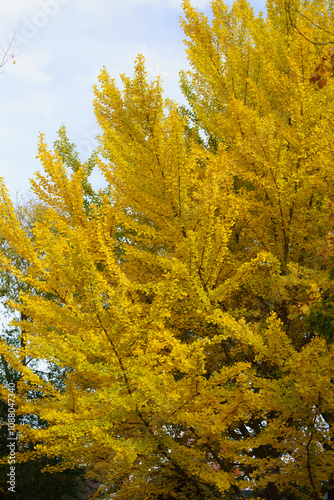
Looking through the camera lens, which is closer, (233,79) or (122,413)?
(122,413)

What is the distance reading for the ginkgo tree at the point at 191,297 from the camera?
376 centimetres

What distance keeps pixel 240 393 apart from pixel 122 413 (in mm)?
1183

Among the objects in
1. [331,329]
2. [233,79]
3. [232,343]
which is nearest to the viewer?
[331,329]

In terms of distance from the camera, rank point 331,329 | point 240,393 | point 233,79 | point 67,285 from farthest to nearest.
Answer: point 233,79, point 67,285, point 240,393, point 331,329

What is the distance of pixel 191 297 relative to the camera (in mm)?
4324

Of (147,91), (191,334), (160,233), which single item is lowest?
(191,334)

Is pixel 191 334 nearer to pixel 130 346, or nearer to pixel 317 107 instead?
pixel 130 346

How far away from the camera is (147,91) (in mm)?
5328

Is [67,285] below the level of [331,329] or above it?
above

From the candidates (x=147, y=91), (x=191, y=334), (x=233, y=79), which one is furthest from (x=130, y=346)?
(x=233, y=79)

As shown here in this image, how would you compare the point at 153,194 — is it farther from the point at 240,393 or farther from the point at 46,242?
the point at 240,393

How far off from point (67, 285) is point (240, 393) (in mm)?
2233

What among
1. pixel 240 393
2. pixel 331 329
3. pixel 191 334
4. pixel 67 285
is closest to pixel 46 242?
pixel 67 285

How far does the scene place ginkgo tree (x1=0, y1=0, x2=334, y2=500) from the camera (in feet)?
12.3
